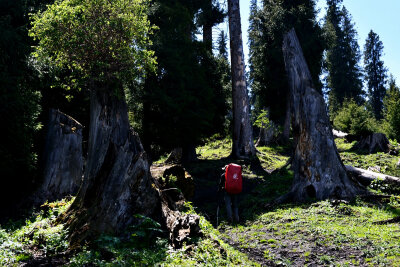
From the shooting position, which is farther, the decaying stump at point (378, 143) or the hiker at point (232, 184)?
the decaying stump at point (378, 143)

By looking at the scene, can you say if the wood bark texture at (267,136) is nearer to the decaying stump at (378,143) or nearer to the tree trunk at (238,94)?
the tree trunk at (238,94)

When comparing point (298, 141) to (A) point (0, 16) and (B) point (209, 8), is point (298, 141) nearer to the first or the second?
(A) point (0, 16)

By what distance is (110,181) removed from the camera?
710 cm

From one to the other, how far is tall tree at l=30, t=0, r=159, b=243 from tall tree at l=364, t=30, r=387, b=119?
54.6m

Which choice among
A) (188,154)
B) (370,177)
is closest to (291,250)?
(370,177)

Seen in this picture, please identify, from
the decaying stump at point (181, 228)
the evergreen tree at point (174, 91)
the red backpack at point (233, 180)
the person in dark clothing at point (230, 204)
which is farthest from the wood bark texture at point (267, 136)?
the decaying stump at point (181, 228)

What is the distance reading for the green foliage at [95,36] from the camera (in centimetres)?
804

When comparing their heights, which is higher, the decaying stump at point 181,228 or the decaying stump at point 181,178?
the decaying stump at point 181,178

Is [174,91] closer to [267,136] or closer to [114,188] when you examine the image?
[114,188]

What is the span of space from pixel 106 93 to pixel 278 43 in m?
19.9

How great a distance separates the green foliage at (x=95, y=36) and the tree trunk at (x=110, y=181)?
0.74 m

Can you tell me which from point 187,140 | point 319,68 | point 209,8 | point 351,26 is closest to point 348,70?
point 351,26

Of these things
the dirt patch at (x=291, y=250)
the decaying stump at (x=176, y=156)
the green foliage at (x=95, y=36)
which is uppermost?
the green foliage at (x=95, y=36)

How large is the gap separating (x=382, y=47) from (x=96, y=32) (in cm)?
6068
